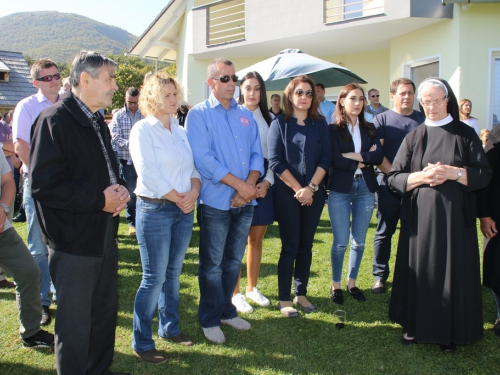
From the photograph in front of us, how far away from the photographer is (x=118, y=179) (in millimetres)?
3127

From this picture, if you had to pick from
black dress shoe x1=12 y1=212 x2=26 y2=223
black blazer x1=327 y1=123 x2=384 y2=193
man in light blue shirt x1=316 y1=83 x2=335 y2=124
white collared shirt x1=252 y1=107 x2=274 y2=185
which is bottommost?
black dress shoe x1=12 y1=212 x2=26 y2=223

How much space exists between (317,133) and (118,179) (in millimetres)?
2148

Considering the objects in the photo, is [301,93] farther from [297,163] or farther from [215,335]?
[215,335]

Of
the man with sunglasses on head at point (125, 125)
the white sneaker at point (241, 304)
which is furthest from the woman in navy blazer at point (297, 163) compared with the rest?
the man with sunglasses on head at point (125, 125)

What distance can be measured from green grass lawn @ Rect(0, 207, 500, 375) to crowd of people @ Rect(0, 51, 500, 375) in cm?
13

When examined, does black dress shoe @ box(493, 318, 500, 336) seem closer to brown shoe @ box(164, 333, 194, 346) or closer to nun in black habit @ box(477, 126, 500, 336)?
nun in black habit @ box(477, 126, 500, 336)

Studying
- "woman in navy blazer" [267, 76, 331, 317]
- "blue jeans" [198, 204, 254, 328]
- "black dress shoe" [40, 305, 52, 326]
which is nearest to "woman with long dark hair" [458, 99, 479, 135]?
"woman in navy blazer" [267, 76, 331, 317]

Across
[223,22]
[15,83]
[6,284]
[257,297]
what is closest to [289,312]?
[257,297]

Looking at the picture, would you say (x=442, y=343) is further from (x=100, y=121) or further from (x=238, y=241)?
(x=100, y=121)

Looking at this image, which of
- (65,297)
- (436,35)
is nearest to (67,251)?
(65,297)

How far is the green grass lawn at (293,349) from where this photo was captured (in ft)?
11.3

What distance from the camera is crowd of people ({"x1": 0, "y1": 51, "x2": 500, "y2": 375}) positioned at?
9.09 feet

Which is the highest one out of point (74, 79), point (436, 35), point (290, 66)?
point (436, 35)

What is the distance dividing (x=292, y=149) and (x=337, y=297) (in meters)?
1.71
